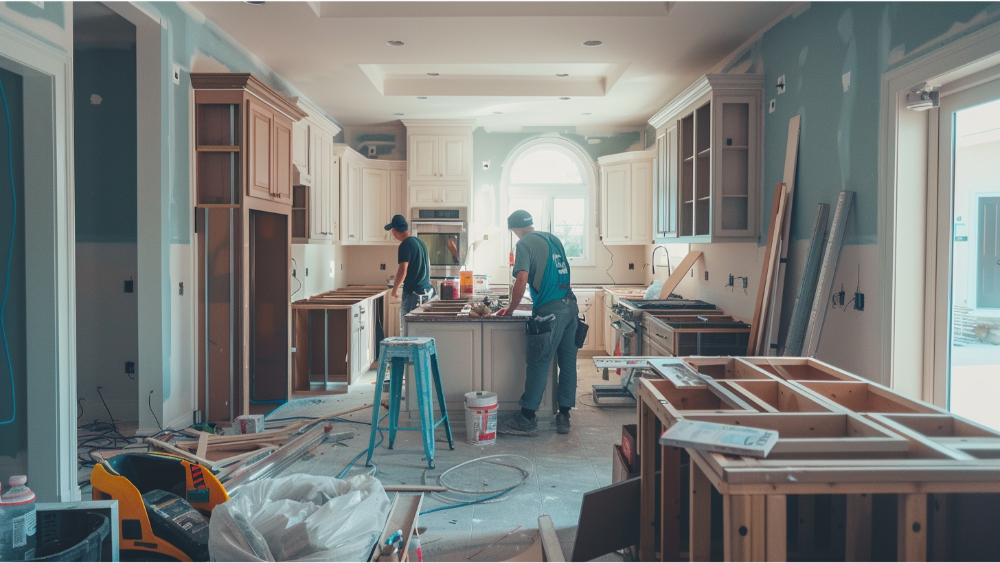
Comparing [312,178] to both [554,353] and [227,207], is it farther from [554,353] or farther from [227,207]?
[554,353]

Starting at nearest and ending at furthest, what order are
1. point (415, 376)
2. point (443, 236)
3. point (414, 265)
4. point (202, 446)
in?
point (202, 446)
point (415, 376)
point (414, 265)
point (443, 236)

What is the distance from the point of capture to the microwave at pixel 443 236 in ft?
24.8

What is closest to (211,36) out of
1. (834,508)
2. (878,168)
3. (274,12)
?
(274,12)

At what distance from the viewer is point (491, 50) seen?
4965 millimetres

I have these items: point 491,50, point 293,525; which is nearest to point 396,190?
point 491,50

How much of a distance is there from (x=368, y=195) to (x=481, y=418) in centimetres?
443

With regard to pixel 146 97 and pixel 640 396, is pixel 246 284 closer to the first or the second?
pixel 146 97

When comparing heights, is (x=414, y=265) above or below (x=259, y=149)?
below

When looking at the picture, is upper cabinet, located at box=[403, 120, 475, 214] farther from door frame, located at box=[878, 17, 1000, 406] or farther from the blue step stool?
door frame, located at box=[878, 17, 1000, 406]

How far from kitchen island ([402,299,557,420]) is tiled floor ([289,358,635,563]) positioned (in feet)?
0.89

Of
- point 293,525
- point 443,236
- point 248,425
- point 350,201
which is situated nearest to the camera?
point 293,525

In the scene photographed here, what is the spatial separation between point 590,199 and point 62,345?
6322 mm

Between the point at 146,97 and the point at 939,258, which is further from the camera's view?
the point at 146,97

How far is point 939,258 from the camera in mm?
2914
